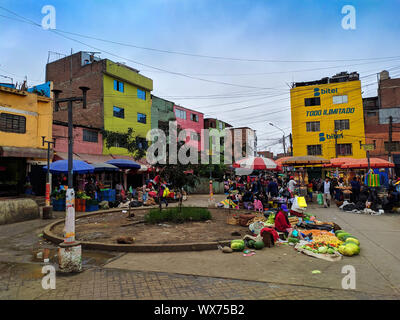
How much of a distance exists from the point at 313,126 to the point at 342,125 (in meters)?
4.01

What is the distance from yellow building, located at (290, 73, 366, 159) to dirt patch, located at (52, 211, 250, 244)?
3424 cm

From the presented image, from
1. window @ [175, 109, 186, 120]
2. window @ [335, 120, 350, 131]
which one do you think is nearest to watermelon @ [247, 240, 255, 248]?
window @ [175, 109, 186, 120]

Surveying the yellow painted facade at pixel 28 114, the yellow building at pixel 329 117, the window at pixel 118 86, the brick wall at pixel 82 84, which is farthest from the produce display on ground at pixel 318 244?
the yellow building at pixel 329 117

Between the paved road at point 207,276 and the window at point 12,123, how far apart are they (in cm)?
1432

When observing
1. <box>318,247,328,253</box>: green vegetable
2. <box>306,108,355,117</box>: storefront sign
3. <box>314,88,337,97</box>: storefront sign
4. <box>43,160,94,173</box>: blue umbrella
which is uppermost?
<box>314,88,337,97</box>: storefront sign

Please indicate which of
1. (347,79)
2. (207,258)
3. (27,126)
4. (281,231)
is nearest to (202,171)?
(281,231)

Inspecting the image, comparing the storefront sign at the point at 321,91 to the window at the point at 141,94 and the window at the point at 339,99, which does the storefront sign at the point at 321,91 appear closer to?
the window at the point at 339,99

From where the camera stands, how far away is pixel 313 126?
1606 inches

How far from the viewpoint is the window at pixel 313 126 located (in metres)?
40.6

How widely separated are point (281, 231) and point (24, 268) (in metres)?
6.39

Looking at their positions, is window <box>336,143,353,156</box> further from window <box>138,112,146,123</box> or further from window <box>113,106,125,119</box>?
window <box>113,106,125,119</box>

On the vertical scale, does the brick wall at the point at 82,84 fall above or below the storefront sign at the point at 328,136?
above

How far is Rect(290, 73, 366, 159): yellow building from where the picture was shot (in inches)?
1534

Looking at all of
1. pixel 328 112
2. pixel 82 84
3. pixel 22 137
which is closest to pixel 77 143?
pixel 22 137
